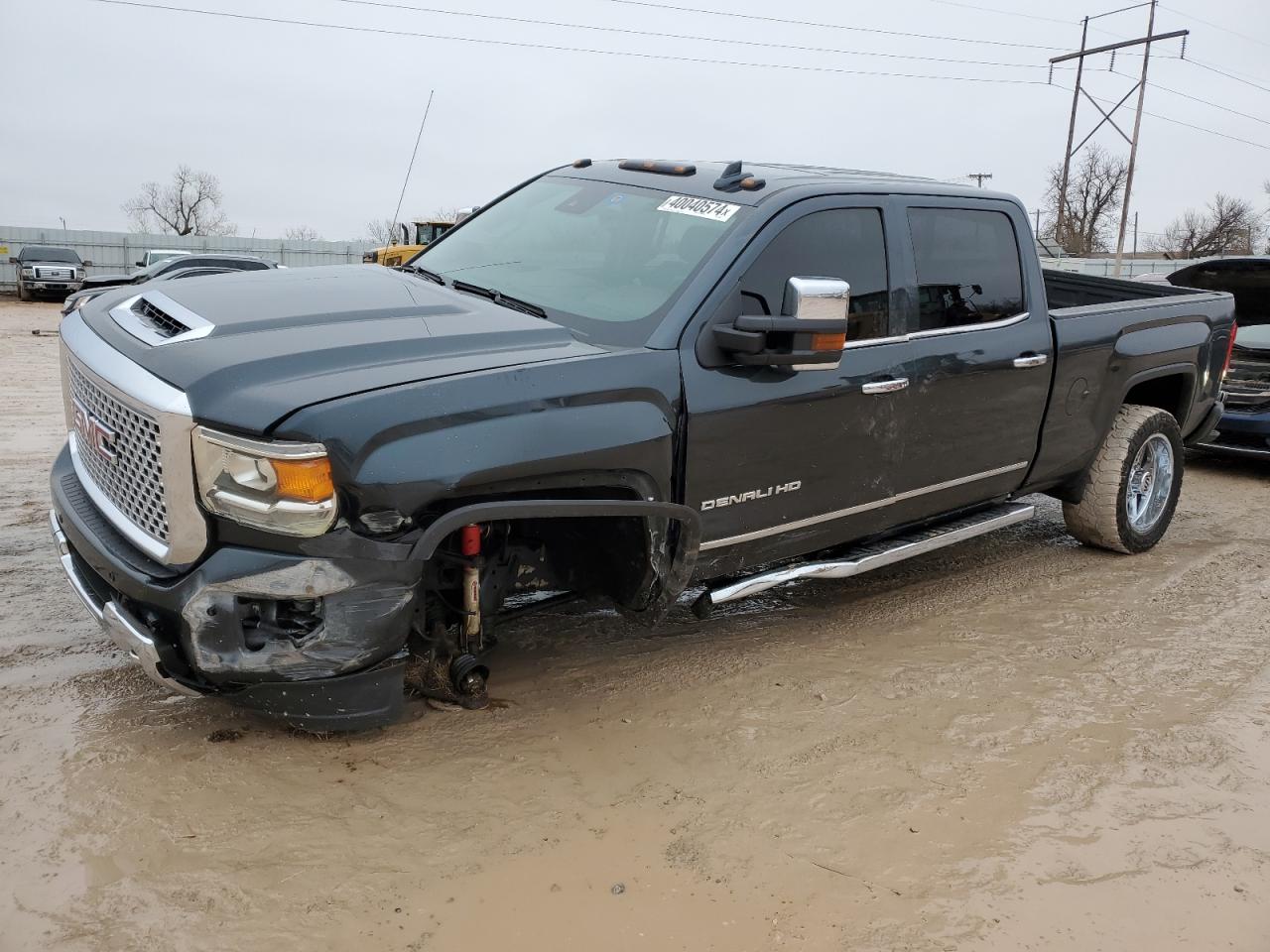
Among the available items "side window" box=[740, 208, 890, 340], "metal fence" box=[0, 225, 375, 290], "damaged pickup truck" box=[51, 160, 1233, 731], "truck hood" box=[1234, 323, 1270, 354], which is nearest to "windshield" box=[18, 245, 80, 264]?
"metal fence" box=[0, 225, 375, 290]

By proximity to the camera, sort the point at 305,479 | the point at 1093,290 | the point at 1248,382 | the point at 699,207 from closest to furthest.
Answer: the point at 305,479
the point at 699,207
the point at 1093,290
the point at 1248,382

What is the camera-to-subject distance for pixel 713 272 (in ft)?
11.8

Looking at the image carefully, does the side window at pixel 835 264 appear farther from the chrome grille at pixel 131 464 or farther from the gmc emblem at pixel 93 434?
the gmc emblem at pixel 93 434

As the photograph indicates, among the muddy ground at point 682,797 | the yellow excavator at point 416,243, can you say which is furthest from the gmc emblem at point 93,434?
the yellow excavator at point 416,243

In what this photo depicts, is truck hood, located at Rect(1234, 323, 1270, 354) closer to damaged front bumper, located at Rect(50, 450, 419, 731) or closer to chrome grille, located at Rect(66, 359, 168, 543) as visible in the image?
damaged front bumper, located at Rect(50, 450, 419, 731)

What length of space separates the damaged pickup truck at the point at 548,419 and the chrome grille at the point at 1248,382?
352 centimetres

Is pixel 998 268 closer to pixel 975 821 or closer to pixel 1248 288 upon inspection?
pixel 975 821

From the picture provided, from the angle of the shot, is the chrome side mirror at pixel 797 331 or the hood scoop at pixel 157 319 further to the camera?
the chrome side mirror at pixel 797 331

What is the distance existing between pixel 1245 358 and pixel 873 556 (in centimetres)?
549

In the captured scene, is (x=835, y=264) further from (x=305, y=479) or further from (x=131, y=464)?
(x=131, y=464)

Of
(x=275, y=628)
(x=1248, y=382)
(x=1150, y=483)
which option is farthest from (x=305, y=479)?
(x=1248, y=382)

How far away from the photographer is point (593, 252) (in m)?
4.01

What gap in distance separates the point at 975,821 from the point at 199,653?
2213 millimetres

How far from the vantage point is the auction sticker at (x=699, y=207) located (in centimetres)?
386
